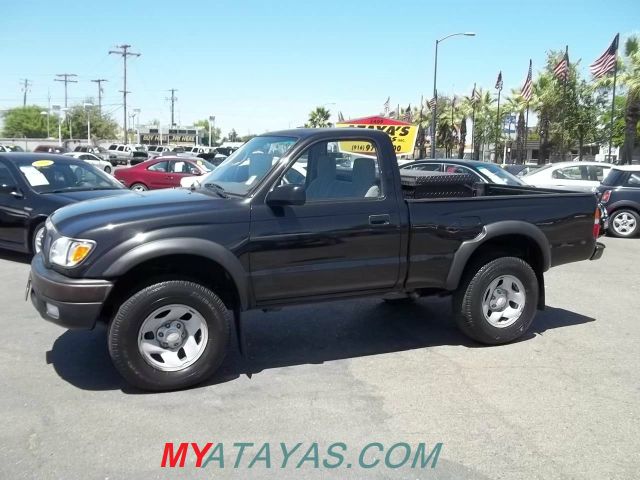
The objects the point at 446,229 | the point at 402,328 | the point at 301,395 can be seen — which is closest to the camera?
the point at 301,395

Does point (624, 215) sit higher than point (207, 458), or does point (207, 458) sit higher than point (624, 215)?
point (624, 215)

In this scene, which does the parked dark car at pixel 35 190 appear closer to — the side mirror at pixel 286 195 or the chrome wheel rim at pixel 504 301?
the side mirror at pixel 286 195

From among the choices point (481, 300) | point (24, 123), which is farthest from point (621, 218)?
point (24, 123)

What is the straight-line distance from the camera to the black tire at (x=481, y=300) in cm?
515

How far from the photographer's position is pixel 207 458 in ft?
11.0

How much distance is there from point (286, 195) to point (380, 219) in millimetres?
828

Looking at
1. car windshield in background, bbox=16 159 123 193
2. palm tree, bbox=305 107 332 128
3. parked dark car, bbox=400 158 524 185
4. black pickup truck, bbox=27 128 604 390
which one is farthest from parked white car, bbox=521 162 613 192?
palm tree, bbox=305 107 332 128

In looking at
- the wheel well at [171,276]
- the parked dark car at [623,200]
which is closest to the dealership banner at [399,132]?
the parked dark car at [623,200]

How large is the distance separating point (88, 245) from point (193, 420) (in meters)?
1.34

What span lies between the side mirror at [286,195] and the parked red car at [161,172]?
46.2 feet

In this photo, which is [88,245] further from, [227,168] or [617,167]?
[617,167]

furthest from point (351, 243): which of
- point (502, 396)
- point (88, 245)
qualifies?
point (88, 245)

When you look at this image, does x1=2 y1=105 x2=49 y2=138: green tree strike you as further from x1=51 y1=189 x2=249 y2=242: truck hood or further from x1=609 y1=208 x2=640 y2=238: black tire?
x1=51 y1=189 x2=249 y2=242: truck hood

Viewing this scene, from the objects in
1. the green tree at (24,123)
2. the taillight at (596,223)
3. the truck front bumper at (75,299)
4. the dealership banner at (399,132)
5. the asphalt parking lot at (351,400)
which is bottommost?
the asphalt parking lot at (351,400)
